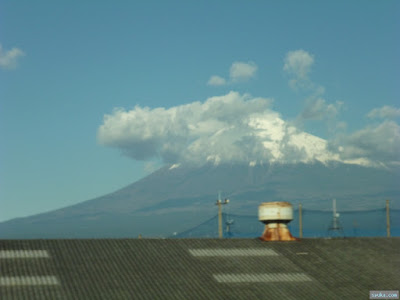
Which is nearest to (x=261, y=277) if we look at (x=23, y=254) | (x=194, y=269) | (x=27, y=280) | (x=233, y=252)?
(x=194, y=269)

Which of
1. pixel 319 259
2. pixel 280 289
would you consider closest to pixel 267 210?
pixel 319 259

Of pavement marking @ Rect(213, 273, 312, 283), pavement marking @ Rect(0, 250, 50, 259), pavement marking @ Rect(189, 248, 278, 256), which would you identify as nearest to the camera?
pavement marking @ Rect(213, 273, 312, 283)

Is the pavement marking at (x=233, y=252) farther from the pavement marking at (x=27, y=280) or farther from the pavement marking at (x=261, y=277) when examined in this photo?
the pavement marking at (x=27, y=280)

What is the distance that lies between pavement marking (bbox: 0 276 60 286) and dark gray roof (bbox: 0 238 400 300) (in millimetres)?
70

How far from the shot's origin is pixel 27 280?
53.6m

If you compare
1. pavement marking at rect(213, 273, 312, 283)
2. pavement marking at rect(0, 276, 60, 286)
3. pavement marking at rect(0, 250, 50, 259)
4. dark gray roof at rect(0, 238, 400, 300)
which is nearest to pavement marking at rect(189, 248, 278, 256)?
dark gray roof at rect(0, 238, 400, 300)

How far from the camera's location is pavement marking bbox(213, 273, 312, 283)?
5812 cm

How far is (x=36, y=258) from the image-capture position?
58594 millimetres

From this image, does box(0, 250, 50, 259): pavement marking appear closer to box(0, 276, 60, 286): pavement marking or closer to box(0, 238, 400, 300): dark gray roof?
box(0, 238, 400, 300): dark gray roof

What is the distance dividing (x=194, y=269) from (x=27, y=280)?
1330cm

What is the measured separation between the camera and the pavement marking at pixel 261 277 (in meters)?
58.1

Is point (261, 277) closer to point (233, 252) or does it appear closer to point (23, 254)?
point (233, 252)

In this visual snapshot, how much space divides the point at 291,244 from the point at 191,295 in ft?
57.8

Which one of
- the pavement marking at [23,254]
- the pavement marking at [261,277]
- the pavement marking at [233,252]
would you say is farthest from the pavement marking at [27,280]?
the pavement marking at [233,252]
